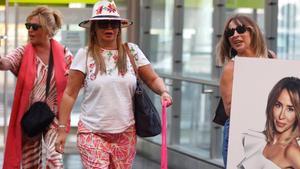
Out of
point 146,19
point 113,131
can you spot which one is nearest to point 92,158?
point 113,131

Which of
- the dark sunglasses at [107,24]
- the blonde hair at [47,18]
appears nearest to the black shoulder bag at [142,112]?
the dark sunglasses at [107,24]

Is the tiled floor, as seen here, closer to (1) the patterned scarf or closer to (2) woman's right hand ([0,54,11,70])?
(1) the patterned scarf

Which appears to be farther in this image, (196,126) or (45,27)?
(196,126)

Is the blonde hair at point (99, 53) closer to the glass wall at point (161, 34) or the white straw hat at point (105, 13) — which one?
the white straw hat at point (105, 13)

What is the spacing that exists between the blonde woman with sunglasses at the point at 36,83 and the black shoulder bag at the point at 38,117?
0.11ft

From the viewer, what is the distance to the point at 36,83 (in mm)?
6703

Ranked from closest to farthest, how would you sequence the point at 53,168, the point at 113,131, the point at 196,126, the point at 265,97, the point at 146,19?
the point at 265,97 → the point at 113,131 → the point at 53,168 → the point at 196,126 → the point at 146,19

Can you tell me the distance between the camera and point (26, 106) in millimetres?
6766

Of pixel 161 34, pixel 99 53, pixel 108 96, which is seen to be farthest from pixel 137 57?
pixel 161 34

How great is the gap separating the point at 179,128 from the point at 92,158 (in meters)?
5.56

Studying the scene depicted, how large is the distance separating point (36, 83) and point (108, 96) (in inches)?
52.1

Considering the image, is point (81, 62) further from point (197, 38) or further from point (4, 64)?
point (197, 38)

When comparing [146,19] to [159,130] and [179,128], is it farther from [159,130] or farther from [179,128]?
[159,130]

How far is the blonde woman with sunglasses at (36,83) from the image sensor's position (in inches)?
263
